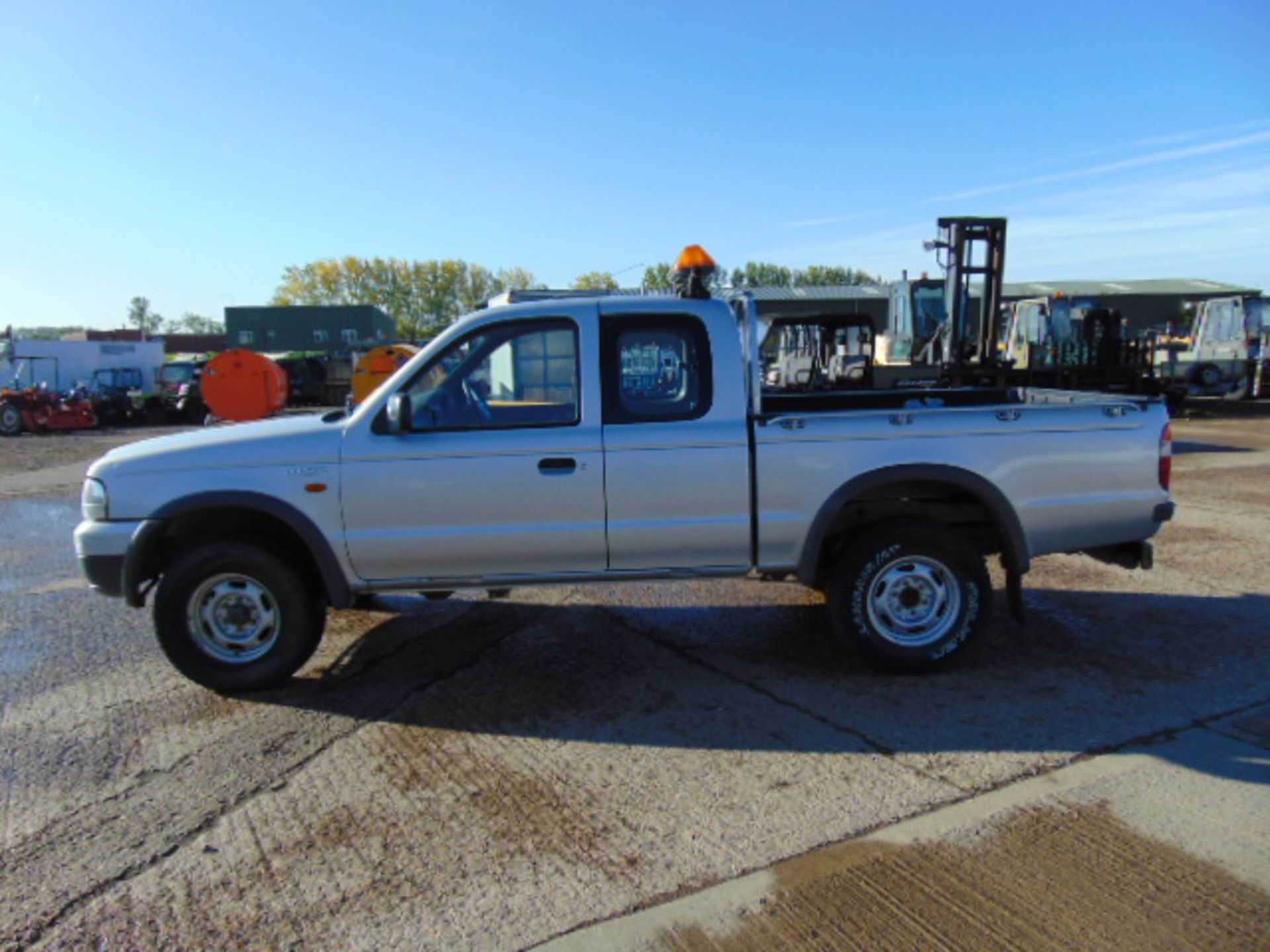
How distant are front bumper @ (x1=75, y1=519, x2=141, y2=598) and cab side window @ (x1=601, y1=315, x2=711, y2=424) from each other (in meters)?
2.52

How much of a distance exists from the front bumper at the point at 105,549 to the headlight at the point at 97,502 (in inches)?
1.4

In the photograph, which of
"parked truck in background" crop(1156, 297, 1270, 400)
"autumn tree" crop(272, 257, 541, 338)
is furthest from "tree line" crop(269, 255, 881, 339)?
"parked truck in background" crop(1156, 297, 1270, 400)

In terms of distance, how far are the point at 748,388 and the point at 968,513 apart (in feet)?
4.76

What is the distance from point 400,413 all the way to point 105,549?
1680mm

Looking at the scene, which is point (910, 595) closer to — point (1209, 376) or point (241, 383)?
point (241, 383)

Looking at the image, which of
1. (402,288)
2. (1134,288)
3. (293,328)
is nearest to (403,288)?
(402,288)

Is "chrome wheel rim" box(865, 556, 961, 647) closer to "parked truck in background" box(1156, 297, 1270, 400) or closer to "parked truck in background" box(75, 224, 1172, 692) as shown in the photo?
"parked truck in background" box(75, 224, 1172, 692)

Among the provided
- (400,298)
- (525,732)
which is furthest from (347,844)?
(400,298)

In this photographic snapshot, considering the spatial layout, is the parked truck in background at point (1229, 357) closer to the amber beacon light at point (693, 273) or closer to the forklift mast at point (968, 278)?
the forklift mast at point (968, 278)

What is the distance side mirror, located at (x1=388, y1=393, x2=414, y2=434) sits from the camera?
4.37 meters

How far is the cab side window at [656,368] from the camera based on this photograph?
457 centimetres

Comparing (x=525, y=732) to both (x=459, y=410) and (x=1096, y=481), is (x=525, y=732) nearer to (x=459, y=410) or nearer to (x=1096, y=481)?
(x=459, y=410)

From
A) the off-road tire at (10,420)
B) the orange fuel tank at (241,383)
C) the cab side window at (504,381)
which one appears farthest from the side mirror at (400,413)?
the off-road tire at (10,420)

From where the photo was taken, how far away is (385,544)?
4.53m
